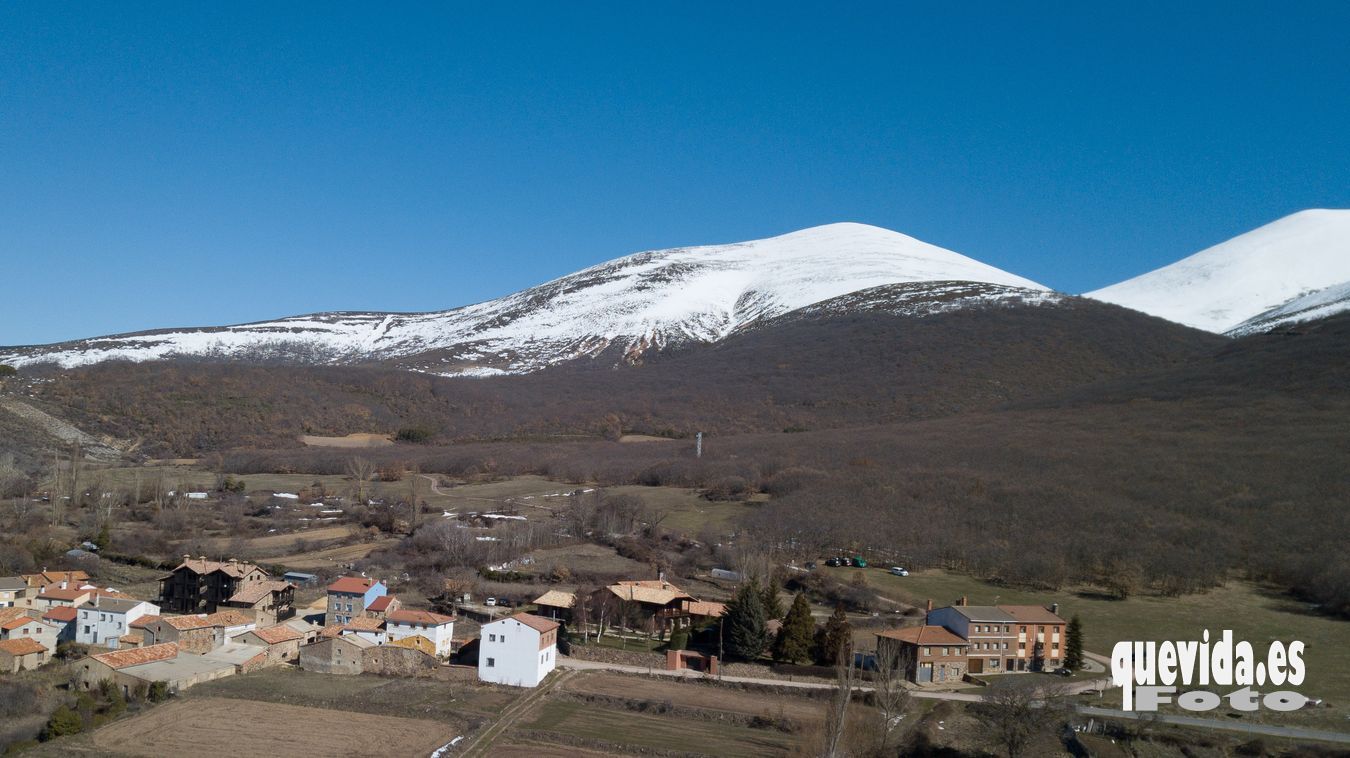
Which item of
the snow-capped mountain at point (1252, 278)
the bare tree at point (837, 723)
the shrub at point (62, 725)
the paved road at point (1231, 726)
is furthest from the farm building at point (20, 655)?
the snow-capped mountain at point (1252, 278)

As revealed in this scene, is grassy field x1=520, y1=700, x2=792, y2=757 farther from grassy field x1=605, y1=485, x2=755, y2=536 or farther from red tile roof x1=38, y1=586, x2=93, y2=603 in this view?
grassy field x1=605, y1=485, x2=755, y2=536

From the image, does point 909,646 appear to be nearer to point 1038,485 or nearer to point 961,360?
point 1038,485

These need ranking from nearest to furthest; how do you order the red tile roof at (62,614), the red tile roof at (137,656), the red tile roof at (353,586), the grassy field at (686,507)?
1. the red tile roof at (137,656)
2. the red tile roof at (62,614)
3. the red tile roof at (353,586)
4. the grassy field at (686,507)

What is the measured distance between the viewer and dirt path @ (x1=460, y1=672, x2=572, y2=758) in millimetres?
18672

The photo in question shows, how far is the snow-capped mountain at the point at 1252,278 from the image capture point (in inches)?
4444

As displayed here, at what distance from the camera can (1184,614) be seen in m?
29.2

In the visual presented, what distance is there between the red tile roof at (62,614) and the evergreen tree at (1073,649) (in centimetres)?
2493

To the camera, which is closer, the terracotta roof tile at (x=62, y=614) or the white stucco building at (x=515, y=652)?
the white stucco building at (x=515, y=652)

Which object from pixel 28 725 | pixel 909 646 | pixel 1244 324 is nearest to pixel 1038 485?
pixel 909 646

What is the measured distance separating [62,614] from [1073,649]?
25508 mm

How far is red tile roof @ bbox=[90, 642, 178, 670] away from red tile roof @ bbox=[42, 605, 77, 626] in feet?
11.8

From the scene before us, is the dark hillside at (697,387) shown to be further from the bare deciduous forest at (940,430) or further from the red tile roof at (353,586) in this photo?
the red tile roof at (353,586)

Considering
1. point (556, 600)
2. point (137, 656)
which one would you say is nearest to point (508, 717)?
point (556, 600)

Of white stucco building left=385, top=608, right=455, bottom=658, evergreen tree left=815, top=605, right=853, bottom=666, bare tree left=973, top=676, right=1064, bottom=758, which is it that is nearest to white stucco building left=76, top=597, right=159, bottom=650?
white stucco building left=385, top=608, right=455, bottom=658
